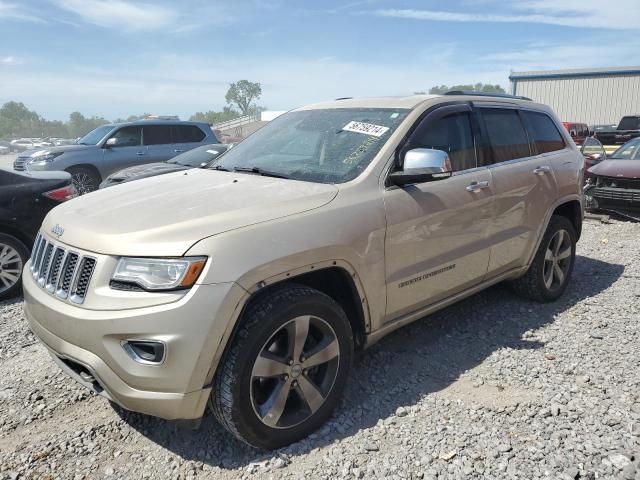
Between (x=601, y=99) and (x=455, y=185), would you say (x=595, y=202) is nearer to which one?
(x=455, y=185)

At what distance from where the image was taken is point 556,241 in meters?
4.68

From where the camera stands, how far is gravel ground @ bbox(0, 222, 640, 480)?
101 inches

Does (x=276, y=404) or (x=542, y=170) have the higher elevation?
(x=542, y=170)

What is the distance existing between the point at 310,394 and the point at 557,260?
3.07 m

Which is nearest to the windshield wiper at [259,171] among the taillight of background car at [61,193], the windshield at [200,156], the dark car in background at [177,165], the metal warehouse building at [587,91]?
the taillight of background car at [61,193]

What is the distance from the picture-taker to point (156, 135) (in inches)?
484

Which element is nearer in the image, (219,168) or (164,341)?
(164,341)

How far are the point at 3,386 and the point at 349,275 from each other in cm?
246

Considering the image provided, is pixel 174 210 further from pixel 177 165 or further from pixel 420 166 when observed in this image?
pixel 177 165

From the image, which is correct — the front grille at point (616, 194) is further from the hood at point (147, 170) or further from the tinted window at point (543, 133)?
the hood at point (147, 170)

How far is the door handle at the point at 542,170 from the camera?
13.9ft

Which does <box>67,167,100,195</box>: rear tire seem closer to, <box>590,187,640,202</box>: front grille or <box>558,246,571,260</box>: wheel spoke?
<box>558,246,571,260</box>: wheel spoke

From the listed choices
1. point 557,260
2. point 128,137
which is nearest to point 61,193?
point 557,260

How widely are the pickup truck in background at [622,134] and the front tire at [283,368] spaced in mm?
Result: 19885
